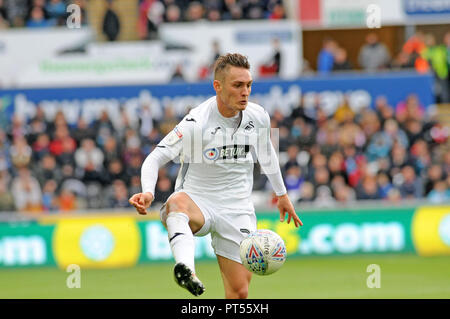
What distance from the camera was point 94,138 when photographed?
19359 mm

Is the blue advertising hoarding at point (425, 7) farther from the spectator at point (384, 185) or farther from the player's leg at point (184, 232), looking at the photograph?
the player's leg at point (184, 232)

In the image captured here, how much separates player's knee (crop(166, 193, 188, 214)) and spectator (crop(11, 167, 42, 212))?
1006 centimetres

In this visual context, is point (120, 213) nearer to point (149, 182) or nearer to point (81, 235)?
point (81, 235)

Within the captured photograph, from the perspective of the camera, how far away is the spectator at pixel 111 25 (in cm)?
2280

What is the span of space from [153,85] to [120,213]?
515 cm

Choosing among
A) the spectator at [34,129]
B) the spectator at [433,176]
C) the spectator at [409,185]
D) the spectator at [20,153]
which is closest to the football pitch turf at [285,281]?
the spectator at [409,185]

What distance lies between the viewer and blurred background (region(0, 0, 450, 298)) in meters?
16.7

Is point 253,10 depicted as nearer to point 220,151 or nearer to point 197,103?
point 197,103

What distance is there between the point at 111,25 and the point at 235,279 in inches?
599

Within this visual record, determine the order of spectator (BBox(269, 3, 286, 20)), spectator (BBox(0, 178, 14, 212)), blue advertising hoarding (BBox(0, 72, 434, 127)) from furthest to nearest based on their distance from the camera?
spectator (BBox(269, 3, 286, 20)) → blue advertising hoarding (BBox(0, 72, 434, 127)) → spectator (BBox(0, 178, 14, 212))

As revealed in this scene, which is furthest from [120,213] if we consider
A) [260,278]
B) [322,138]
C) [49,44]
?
[49,44]

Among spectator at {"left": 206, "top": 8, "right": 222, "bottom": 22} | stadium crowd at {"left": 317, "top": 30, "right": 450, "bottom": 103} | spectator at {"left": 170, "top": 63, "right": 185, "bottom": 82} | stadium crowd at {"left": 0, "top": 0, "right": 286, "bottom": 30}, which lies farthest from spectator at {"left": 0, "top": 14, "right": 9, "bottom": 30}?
stadium crowd at {"left": 317, "top": 30, "right": 450, "bottom": 103}

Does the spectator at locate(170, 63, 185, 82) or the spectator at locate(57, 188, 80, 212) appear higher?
the spectator at locate(170, 63, 185, 82)

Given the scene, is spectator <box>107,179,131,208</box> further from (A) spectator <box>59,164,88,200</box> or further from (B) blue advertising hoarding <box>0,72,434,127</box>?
(B) blue advertising hoarding <box>0,72,434,127</box>
